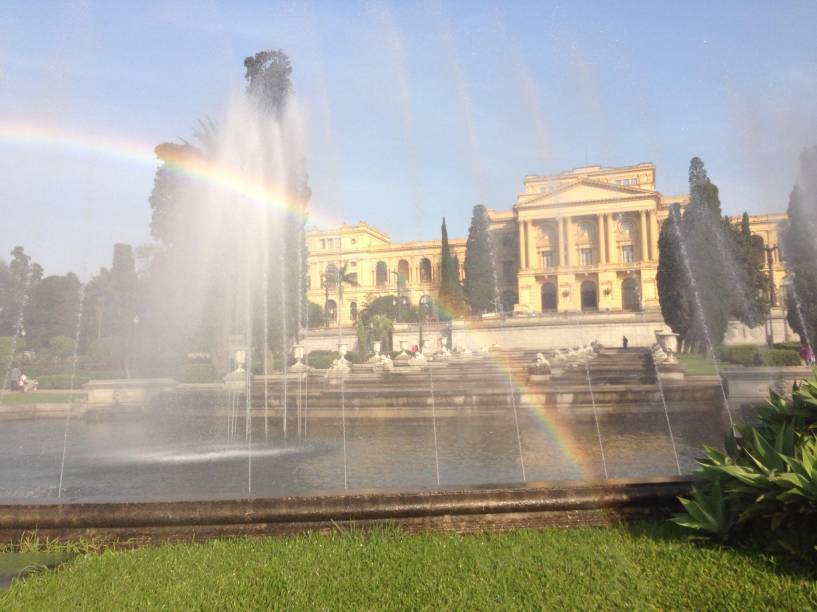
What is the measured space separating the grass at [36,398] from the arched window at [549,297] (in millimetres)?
46004

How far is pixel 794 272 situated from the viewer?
26.1m

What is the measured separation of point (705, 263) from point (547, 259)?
34.7 m

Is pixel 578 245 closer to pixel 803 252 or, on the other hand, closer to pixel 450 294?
pixel 450 294

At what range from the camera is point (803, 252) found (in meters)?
26.7

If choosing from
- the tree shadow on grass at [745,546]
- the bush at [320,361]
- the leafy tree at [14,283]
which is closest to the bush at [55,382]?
the bush at [320,361]

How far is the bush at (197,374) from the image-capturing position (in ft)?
81.3

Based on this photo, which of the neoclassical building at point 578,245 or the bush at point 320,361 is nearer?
the bush at point 320,361

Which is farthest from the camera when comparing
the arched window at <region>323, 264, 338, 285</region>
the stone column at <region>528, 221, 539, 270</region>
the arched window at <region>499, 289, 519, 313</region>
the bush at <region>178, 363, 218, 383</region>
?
the arched window at <region>499, 289, 519, 313</region>

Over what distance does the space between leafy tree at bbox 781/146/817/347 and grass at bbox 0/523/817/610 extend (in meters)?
23.7

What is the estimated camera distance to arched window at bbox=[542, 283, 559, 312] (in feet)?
204

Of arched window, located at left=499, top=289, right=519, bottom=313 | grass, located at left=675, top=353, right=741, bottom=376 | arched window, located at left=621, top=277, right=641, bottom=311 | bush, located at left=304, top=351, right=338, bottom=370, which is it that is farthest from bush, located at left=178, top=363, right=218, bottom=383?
arched window, located at left=499, top=289, right=519, bottom=313

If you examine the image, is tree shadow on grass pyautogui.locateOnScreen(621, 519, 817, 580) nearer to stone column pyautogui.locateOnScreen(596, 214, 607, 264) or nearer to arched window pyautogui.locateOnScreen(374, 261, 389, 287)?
stone column pyautogui.locateOnScreen(596, 214, 607, 264)

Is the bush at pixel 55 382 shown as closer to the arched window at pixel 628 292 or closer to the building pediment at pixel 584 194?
the building pediment at pixel 584 194

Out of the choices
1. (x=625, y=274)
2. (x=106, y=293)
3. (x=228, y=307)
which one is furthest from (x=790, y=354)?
(x=625, y=274)
